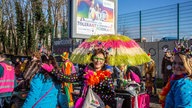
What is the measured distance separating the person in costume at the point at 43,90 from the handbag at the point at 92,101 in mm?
681

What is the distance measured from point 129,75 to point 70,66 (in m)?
3.17

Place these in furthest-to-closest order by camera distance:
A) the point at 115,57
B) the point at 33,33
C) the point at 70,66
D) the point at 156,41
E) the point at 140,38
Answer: the point at 33,33, the point at 140,38, the point at 156,41, the point at 70,66, the point at 115,57

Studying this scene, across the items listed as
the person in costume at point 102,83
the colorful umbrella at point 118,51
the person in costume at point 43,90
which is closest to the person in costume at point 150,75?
the colorful umbrella at point 118,51

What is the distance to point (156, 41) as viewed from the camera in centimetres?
1475

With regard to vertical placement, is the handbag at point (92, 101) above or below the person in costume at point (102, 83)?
below

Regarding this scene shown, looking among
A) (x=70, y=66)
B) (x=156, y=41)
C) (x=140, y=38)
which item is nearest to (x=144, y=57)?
(x=70, y=66)

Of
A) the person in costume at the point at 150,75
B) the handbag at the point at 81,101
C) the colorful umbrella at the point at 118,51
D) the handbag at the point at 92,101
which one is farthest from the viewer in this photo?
the person in costume at the point at 150,75

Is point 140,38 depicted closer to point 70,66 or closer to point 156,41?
point 156,41

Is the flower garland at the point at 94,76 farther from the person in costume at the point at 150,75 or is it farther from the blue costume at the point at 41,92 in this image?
the person in costume at the point at 150,75

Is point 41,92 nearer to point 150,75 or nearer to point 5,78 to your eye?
point 5,78

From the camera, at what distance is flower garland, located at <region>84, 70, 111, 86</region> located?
13.1 ft

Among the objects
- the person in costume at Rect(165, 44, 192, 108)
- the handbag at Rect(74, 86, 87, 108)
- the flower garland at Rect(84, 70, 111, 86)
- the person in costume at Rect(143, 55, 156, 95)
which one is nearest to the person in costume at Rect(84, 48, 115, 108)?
the flower garland at Rect(84, 70, 111, 86)

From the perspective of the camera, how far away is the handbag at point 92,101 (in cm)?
386

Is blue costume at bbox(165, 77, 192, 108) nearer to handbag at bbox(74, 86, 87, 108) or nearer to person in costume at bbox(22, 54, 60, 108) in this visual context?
handbag at bbox(74, 86, 87, 108)
